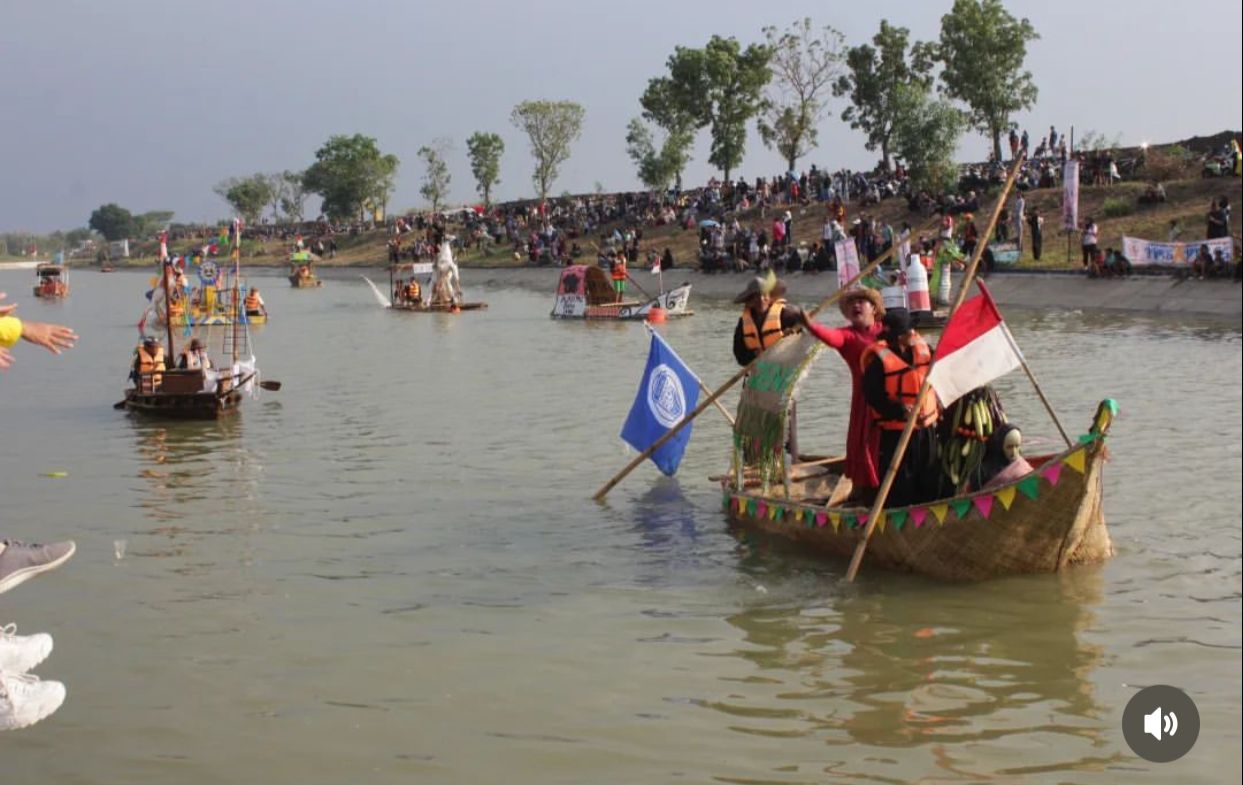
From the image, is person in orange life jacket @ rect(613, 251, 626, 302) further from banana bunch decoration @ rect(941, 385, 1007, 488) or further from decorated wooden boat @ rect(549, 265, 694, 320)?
banana bunch decoration @ rect(941, 385, 1007, 488)

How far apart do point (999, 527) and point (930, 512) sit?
→ 0.46 m

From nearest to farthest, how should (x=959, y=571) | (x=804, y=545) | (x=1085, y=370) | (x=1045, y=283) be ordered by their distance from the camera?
(x=959, y=571), (x=804, y=545), (x=1085, y=370), (x=1045, y=283)

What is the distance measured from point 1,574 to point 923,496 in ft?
20.5

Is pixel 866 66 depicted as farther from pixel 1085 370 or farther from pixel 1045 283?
pixel 1085 370

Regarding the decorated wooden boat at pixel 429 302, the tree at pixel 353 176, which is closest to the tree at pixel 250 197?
the tree at pixel 353 176

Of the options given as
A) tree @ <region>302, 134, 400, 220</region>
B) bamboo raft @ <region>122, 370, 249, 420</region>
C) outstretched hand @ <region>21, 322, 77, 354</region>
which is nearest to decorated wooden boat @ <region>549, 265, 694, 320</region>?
bamboo raft @ <region>122, 370, 249, 420</region>

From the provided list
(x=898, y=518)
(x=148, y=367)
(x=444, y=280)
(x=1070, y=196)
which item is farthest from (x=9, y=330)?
(x=444, y=280)

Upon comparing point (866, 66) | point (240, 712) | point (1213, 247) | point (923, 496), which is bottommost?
point (240, 712)

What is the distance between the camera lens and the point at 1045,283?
3328 cm

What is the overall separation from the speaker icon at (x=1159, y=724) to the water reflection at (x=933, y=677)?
0.76ft

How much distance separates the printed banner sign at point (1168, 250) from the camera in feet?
96.7

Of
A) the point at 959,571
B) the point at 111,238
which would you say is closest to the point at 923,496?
the point at 959,571

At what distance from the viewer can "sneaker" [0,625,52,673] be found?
5.55 metres

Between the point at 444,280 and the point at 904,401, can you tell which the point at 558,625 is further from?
the point at 444,280
